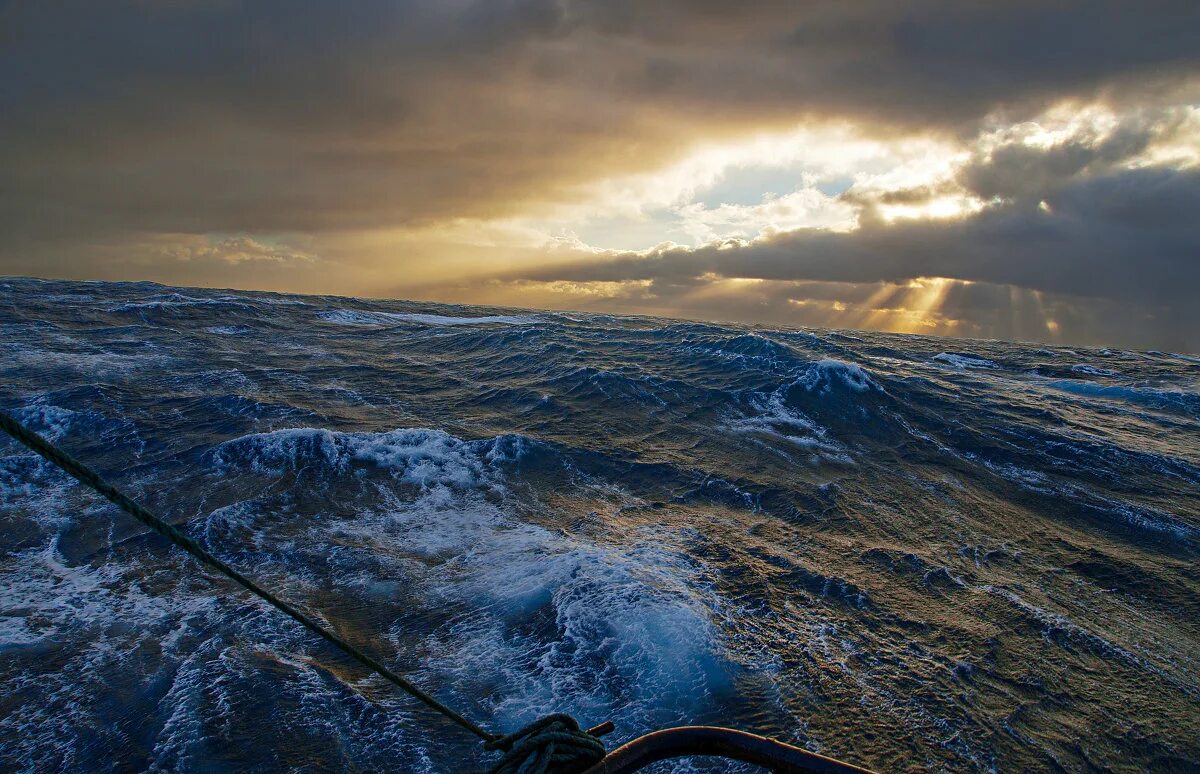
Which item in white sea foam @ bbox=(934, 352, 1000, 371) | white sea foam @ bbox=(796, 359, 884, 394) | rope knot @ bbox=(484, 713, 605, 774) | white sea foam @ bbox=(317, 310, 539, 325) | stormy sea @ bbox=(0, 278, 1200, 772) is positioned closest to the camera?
rope knot @ bbox=(484, 713, 605, 774)

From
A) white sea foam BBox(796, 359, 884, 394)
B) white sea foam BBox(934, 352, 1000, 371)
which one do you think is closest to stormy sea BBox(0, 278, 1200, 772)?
white sea foam BBox(796, 359, 884, 394)

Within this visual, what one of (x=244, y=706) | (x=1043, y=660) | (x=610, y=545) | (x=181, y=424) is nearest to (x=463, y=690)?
(x=244, y=706)

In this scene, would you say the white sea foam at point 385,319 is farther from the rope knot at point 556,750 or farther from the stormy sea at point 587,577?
the rope knot at point 556,750

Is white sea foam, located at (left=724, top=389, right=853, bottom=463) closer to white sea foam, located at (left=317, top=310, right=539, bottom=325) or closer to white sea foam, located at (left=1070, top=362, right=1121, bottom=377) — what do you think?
white sea foam, located at (left=1070, top=362, right=1121, bottom=377)

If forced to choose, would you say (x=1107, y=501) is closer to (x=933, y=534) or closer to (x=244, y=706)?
(x=933, y=534)


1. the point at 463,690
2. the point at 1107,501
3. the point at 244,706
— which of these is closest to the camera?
the point at 244,706

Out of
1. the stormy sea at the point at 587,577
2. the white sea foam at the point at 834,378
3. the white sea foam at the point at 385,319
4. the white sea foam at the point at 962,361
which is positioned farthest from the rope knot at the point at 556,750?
the white sea foam at the point at 385,319

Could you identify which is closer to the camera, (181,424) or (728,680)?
(728,680)
